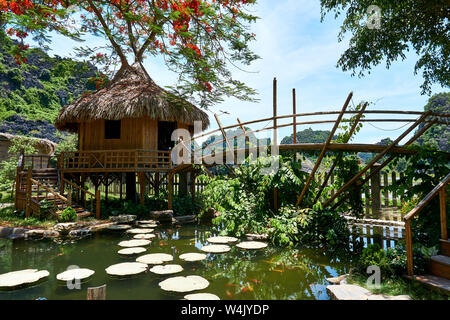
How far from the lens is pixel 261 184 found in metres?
8.44

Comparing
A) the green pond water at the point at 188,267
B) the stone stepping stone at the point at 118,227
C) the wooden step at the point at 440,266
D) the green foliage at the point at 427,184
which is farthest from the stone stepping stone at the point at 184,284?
the stone stepping stone at the point at 118,227

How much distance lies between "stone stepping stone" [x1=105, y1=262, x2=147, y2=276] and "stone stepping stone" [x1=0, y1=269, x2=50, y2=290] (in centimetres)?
110

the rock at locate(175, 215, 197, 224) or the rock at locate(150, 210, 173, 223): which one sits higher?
the rock at locate(150, 210, 173, 223)

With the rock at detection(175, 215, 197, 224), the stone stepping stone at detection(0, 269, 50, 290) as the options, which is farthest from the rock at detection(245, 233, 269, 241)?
the stone stepping stone at detection(0, 269, 50, 290)

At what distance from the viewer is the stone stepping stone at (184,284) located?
4.22m

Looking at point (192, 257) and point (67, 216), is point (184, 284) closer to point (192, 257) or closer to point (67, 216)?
point (192, 257)

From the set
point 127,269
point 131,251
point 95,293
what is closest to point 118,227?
point 131,251

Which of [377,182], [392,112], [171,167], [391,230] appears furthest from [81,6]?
[391,230]

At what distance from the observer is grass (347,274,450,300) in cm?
368

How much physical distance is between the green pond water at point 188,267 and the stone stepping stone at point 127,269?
11cm

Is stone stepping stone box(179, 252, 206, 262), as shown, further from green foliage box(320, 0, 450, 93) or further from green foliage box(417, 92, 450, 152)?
green foliage box(417, 92, 450, 152)

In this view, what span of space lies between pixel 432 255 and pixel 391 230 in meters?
4.48

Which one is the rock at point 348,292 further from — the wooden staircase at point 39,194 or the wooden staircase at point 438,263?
the wooden staircase at point 39,194

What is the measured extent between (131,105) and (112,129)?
7.78 ft
